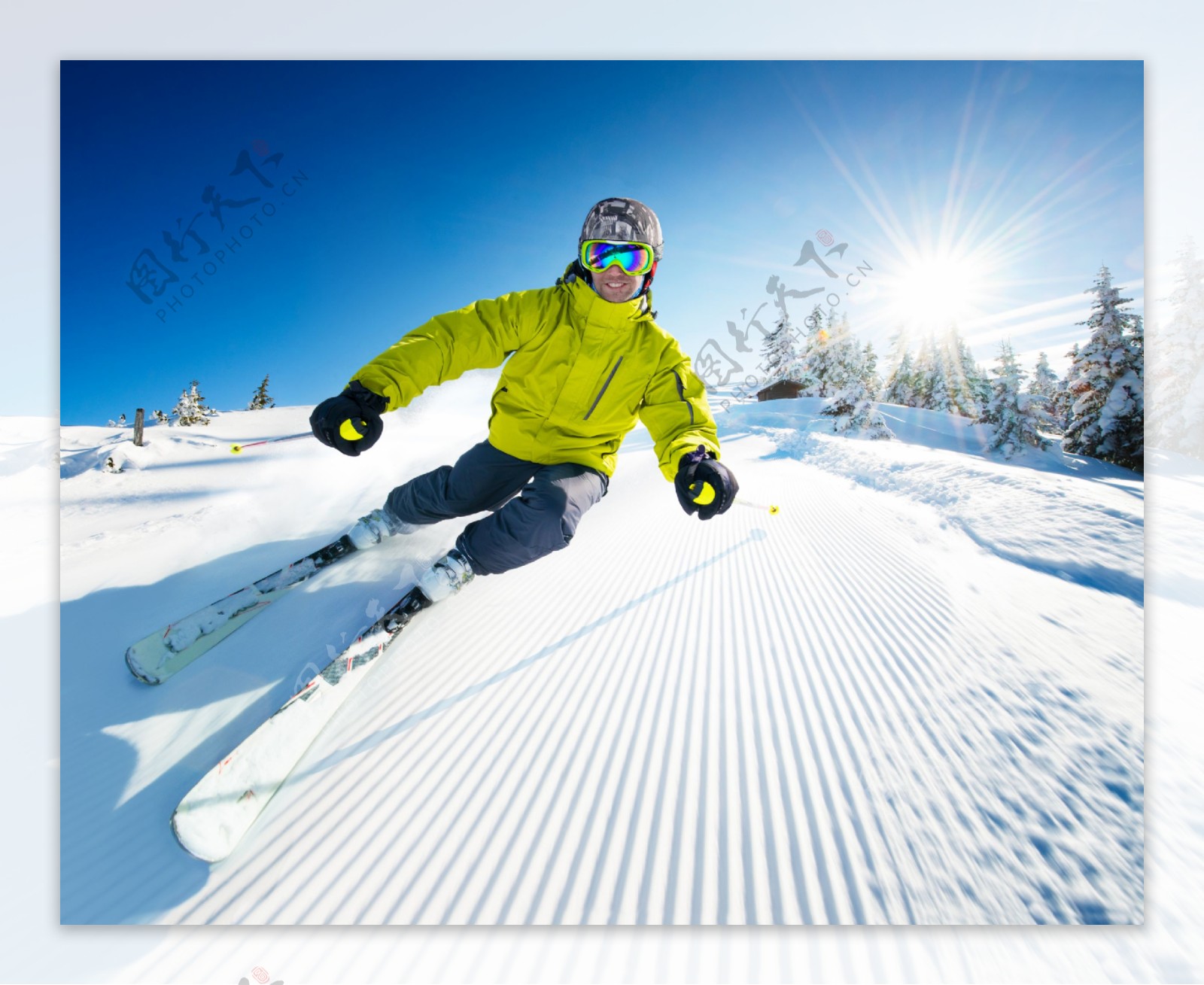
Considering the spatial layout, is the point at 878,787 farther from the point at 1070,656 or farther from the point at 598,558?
the point at 598,558

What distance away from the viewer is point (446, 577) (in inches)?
68.3

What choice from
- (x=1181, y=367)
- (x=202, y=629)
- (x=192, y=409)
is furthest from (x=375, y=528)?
(x=1181, y=367)

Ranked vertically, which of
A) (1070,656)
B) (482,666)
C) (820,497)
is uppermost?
(820,497)

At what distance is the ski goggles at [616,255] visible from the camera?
1.63 m

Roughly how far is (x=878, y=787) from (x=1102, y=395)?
9.35 ft

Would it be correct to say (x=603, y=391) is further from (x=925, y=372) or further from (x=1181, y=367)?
(x=925, y=372)

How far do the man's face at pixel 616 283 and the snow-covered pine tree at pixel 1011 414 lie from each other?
3.46 meters

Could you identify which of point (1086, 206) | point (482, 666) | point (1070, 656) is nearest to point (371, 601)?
point (482, 666)

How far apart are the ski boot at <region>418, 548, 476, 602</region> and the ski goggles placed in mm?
1187

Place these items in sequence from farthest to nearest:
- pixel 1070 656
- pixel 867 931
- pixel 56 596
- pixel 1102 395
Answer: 1. pixel 1102 395
2. pixel 1070 656
3. pixel 56 596
4. pixel 867 931

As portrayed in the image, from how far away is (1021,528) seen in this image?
3.06 m

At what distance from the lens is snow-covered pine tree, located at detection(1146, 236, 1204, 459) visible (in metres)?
1.78

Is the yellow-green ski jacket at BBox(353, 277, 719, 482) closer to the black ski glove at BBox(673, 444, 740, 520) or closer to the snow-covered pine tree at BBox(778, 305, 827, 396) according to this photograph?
the black ski glove at BBox(673, 444, 740, 520)

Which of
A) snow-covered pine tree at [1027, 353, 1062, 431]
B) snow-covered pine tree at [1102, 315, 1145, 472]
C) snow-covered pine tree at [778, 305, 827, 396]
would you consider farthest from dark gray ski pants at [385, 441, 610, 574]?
snow-covered pine tree at [778, 305, 827, 396]
